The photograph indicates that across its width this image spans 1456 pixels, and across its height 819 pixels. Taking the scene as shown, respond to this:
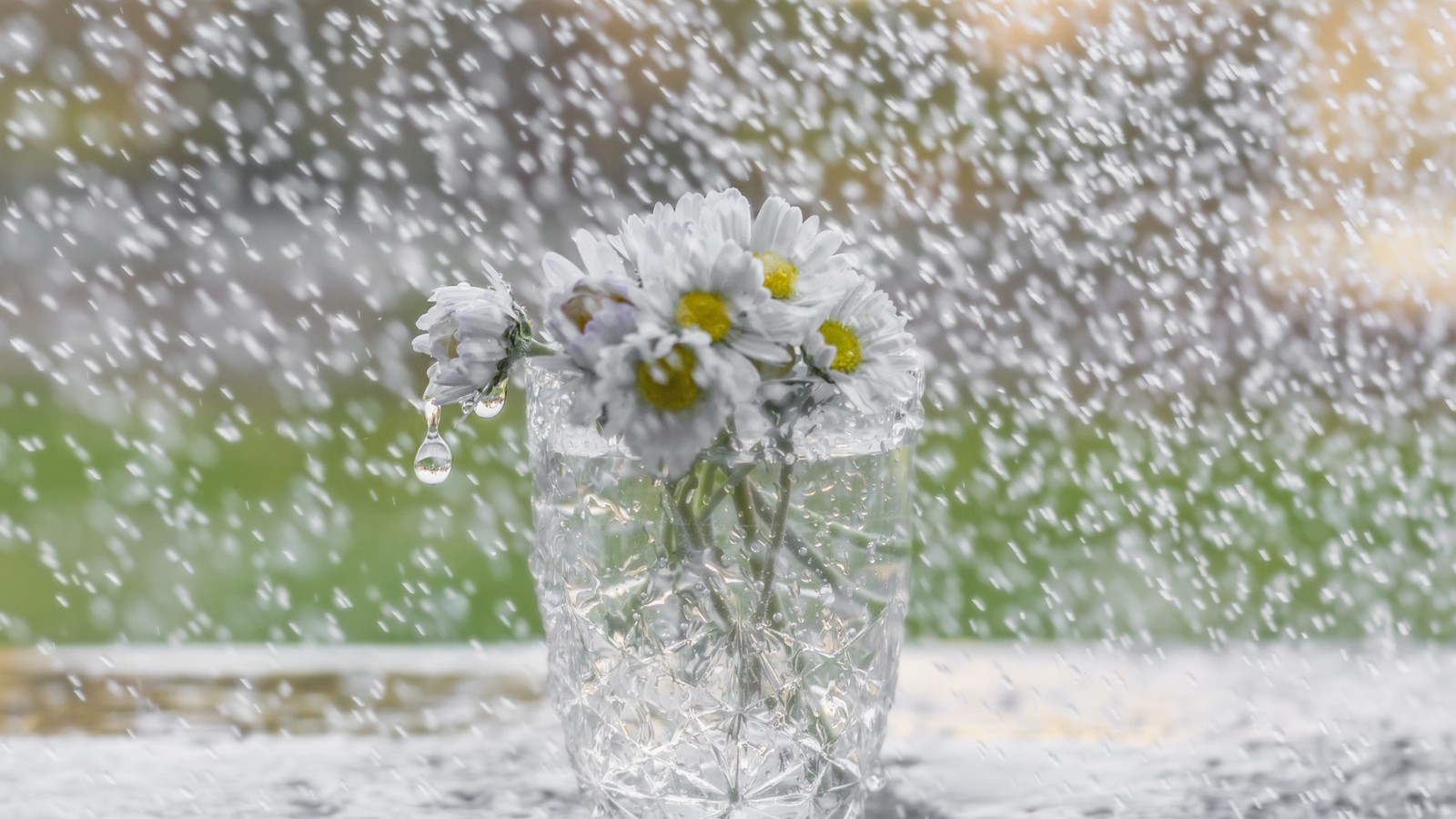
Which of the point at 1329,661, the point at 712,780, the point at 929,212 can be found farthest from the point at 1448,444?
the point at 712,780

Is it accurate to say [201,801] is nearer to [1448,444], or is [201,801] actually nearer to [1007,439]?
[1007,439]

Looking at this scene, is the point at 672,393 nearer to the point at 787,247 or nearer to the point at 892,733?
the point at 787,247

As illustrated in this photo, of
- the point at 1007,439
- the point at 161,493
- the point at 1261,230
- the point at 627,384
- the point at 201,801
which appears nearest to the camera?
the point at 627,384

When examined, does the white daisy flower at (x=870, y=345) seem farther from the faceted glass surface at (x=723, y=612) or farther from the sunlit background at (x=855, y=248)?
the sunlit background at (x=855, y=248)

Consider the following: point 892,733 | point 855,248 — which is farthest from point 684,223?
point 855,248

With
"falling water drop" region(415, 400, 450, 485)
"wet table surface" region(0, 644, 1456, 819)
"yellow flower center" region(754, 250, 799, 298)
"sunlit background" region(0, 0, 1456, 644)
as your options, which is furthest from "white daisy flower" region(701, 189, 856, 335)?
"sunlit background" region(0, 0, 1456, 644)

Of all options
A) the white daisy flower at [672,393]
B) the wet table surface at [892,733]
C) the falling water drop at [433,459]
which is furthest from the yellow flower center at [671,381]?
the wet table surface at [892,733]
